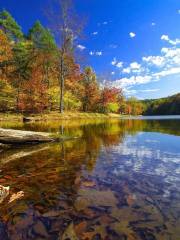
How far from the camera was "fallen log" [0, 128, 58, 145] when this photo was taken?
11.5 meters

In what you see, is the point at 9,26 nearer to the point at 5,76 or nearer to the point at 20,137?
the point at 5,76

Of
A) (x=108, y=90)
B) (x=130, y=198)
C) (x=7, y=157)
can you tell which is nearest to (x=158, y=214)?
(x=130, y=198)

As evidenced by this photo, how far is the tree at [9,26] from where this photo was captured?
5764 centimetres

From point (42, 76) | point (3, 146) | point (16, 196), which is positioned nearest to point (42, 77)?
point (42, 76)

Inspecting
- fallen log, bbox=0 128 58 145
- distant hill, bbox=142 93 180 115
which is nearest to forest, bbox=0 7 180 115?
fallen log, bbox=0 128 58 145

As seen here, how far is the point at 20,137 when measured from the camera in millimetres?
11789

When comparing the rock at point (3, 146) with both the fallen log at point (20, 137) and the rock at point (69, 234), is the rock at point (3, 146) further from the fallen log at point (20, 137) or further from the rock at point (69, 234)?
the rock at point (69, 234)

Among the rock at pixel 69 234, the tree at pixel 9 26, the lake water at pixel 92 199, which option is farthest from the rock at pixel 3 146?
the tree at pixel 9 26

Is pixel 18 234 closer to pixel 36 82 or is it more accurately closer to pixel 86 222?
pixel 86 222

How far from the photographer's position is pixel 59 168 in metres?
7.27

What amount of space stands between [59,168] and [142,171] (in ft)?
8.32

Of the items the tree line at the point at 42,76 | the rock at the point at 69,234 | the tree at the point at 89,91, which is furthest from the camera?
the tree at the point at 89,91

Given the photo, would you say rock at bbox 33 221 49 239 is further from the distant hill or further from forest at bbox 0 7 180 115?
the distant hill

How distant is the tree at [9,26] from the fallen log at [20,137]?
5285cm
